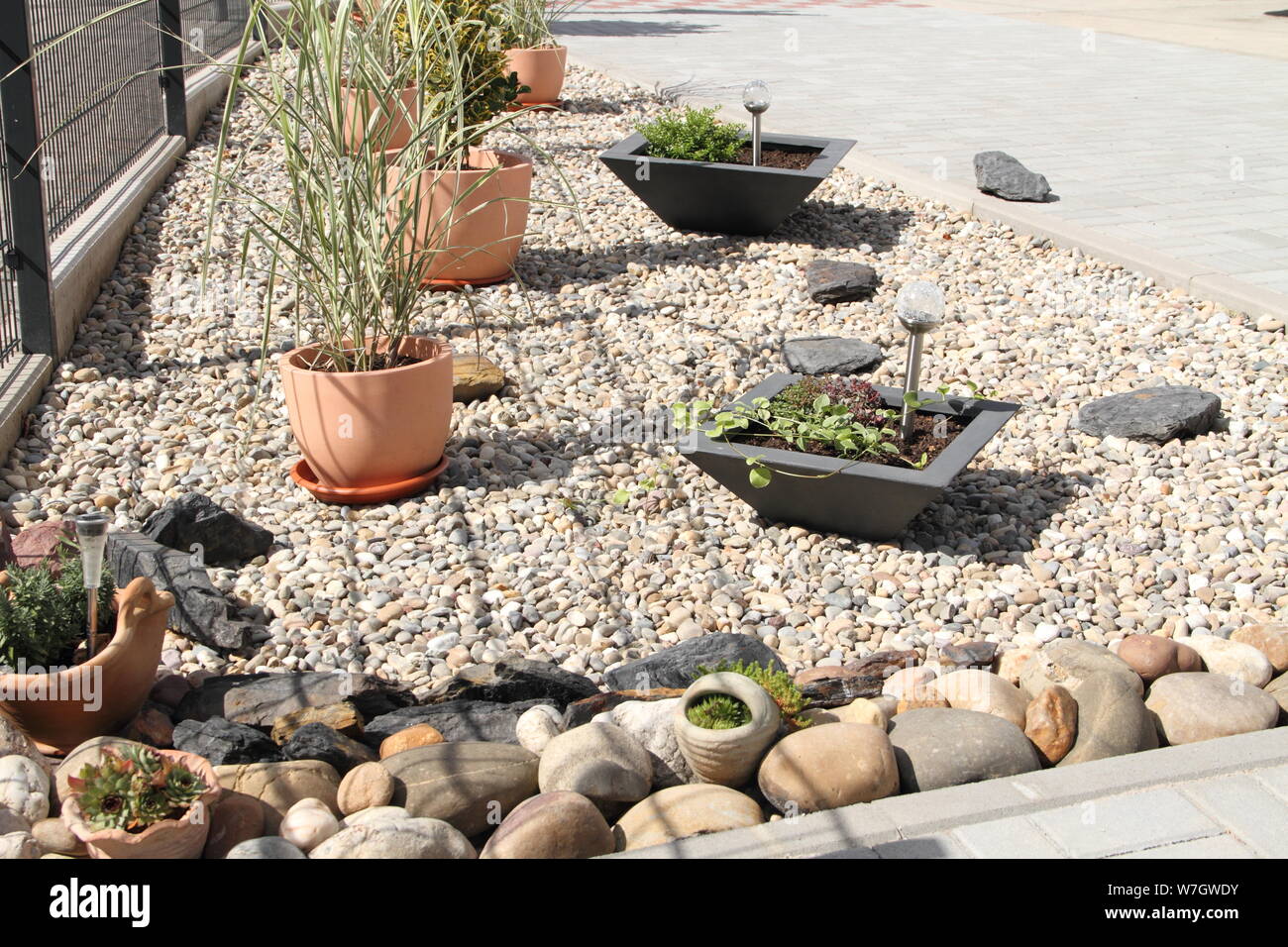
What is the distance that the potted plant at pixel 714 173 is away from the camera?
6.70 meters

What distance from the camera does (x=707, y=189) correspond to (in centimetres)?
683

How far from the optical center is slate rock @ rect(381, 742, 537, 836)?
2637mm

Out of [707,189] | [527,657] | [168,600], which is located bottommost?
[527,657]

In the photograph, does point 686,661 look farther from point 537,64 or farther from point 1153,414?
point 537,64

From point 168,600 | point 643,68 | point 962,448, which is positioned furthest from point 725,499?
point 643,68

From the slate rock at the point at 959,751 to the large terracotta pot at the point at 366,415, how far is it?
6.47 ft

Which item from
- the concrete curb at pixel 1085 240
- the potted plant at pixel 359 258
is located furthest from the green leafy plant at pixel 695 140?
the potted plant at pixel 359 258

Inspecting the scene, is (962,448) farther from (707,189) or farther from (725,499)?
(707,189)

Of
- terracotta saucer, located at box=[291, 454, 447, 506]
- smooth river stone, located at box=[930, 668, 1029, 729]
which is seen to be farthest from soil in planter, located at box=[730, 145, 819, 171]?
smooth river stone, located at box=[930, 668, 1029, 729]

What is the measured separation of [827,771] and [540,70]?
9.45 meters

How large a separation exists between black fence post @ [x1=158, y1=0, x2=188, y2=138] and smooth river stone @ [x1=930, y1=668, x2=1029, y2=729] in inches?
297

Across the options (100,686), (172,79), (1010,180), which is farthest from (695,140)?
(100,686)

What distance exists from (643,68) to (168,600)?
10963mm

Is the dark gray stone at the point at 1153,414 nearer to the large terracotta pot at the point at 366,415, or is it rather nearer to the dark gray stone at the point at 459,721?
the large terracotta pot at the point at 366,415
